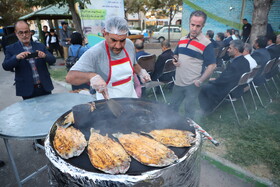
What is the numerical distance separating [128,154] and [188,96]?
2450mm

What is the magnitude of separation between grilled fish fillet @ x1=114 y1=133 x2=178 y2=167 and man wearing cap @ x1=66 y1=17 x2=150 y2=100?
1.80ft

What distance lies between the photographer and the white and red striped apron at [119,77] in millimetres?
2238

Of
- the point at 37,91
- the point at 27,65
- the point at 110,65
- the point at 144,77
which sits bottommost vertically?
the point at 37,91

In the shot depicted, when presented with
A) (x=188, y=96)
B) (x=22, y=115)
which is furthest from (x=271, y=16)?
(x=22, y=115)

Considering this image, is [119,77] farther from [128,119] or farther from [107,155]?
[107,155]

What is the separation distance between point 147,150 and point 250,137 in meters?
2.90

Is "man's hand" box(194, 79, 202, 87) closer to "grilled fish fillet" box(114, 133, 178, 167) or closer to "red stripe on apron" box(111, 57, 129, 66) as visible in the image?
"red stripe on apron" box(111, 57, 129, 66)

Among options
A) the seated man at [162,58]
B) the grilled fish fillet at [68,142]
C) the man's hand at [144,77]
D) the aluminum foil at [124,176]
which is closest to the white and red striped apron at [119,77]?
the man's hand at [144,77]

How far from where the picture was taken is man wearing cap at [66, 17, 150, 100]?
189 centimetres

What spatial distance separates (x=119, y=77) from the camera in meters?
2.34

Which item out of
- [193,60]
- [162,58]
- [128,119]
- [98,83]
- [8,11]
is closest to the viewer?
[98,83]

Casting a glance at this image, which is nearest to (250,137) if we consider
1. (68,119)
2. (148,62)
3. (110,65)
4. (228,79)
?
(228,79)

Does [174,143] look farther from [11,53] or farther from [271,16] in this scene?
[271,16]

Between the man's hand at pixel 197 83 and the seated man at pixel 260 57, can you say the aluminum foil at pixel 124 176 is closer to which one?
the man's hand at pixel 197 83
